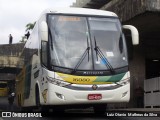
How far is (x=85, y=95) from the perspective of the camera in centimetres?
1169

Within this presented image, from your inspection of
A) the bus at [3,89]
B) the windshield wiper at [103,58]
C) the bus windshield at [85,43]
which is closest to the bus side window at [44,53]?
the bus windshield at [85,43]

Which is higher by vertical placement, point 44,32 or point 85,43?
point 44,32

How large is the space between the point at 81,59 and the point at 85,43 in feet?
1.91

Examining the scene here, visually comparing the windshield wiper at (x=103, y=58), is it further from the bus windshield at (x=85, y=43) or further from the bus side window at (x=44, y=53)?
the bus side window at (x=44, y=53)

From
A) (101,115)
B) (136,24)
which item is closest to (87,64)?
(101,115)

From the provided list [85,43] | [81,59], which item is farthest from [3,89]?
[81,59]

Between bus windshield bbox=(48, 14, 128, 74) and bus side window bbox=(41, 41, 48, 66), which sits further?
bus side window bbox=(41, 41, 48, 66)

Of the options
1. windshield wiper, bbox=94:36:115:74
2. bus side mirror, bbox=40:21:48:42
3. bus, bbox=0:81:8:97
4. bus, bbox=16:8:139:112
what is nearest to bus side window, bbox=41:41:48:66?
bus, bbox=16:8:139:112

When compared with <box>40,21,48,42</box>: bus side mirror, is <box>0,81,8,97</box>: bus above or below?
below

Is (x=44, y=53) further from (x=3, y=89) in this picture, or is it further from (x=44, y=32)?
(x=3, y=89)

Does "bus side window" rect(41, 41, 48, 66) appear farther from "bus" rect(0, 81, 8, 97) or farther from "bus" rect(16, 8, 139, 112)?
"bus" rect(0, 81, 8, 97)

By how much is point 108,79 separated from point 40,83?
7.62 ft

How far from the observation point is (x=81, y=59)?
1211cm

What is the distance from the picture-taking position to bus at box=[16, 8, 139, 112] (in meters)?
11.7
